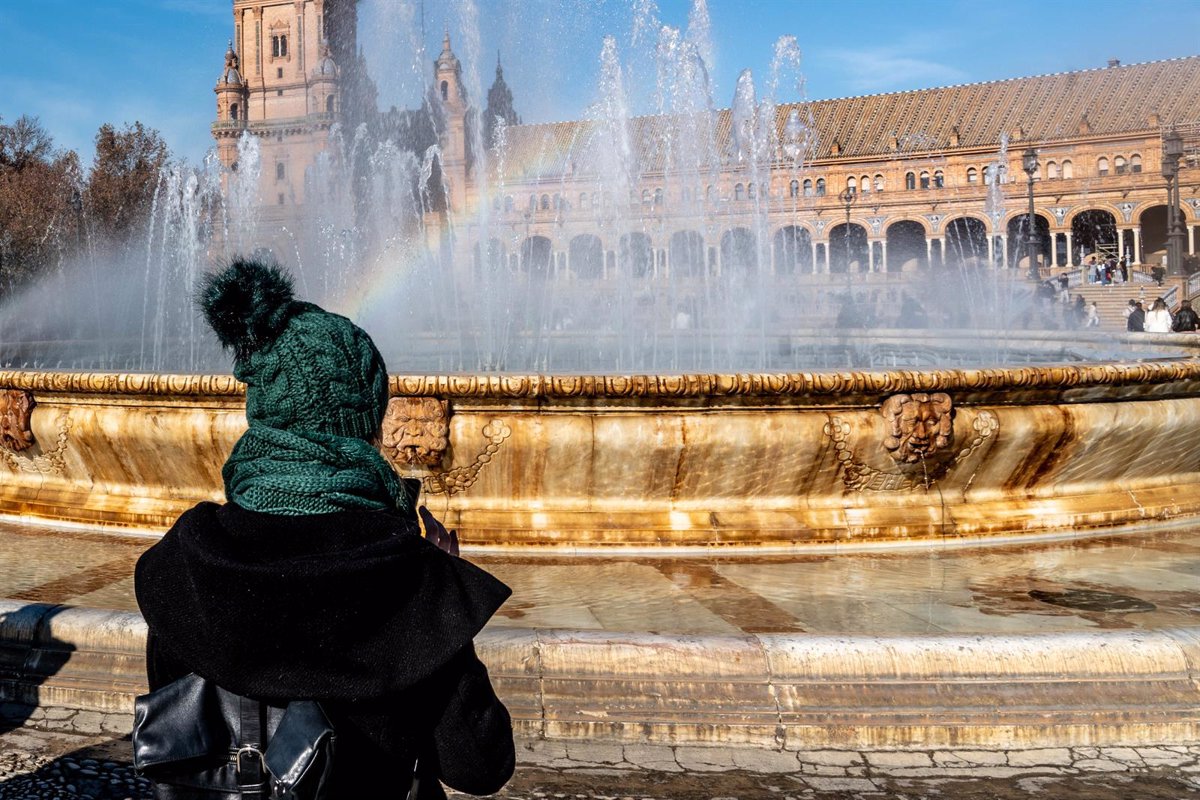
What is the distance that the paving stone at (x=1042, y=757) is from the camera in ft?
8.62

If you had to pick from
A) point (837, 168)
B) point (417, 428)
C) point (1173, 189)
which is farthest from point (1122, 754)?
point (837, 168)

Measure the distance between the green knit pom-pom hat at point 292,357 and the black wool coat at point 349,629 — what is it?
5.0 inches

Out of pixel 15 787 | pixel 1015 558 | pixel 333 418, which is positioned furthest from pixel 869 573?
pixel 333 418

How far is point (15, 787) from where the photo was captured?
2484 mm

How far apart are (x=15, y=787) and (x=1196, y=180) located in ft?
184

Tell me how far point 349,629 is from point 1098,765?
2117 millimetres

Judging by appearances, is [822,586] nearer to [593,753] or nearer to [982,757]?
[982,757]

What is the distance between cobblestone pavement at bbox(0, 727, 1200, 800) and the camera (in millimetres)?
2457

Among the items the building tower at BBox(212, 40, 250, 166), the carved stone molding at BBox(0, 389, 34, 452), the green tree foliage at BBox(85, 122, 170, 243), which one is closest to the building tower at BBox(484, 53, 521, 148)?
the building tower at BBox(212, 40, 250, 166)

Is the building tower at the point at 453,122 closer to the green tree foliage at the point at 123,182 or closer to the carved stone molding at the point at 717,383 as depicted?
the green tree foliage at the point at 123,182

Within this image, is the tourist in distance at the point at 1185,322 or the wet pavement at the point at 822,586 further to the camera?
the tourist in distance at the point at 1185,322

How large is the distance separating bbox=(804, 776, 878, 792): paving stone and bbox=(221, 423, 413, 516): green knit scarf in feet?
5.21

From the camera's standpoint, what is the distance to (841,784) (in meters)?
2.51

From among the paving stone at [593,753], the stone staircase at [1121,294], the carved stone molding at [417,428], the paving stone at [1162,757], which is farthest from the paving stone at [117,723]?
the stone staircase at [1121,294]
